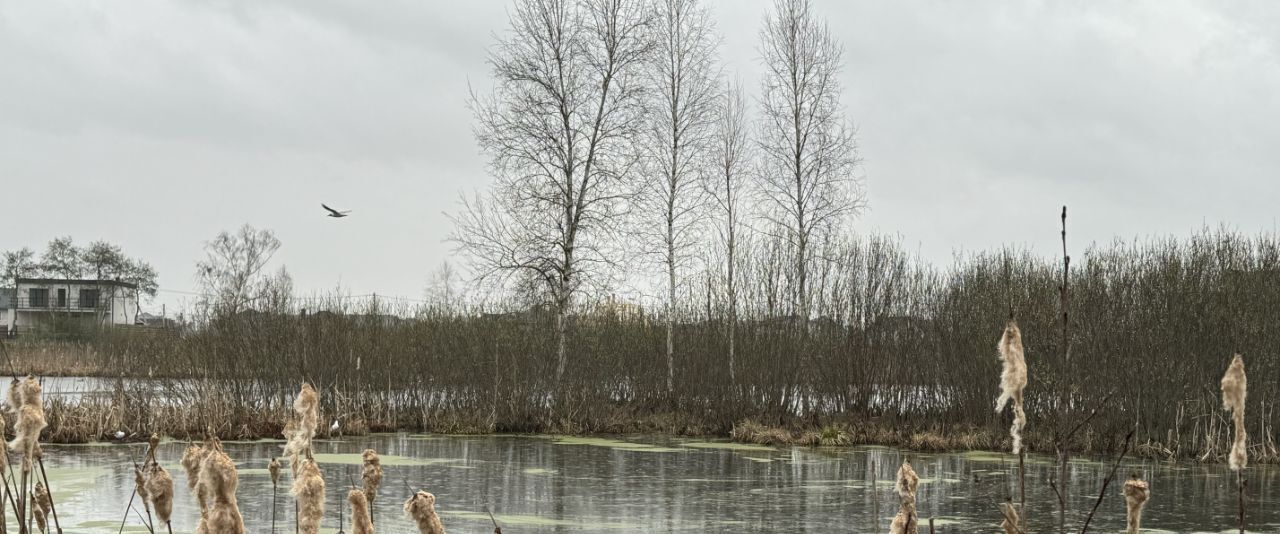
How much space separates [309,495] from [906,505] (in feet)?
4.00

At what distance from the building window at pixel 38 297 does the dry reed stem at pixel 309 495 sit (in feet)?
307

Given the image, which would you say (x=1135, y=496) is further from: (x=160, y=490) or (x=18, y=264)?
(x=18, y=264)

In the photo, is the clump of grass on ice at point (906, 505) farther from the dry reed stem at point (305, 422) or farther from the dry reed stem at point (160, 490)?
the dry reed stem at point (160, 490)

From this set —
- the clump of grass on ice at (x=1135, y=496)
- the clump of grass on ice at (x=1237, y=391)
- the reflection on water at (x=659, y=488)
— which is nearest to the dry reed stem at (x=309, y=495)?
the clump of grass on ice at (x=1135, y=496)

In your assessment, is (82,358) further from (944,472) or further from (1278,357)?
(1278,357)

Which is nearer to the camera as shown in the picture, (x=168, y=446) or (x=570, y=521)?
(x=570, y=521)

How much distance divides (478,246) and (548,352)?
15.6 feet

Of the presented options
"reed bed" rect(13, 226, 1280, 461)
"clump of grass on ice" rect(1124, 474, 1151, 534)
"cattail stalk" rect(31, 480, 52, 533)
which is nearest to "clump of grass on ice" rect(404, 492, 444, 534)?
"clump of grass on ice" rect(1124, 474, 1151, 534)

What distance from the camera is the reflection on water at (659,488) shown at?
39.9 ft

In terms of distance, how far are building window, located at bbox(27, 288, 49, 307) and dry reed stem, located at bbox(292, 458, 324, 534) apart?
93.4 meters

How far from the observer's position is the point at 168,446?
20.1 metres

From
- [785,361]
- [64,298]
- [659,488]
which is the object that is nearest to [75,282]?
[64,298]

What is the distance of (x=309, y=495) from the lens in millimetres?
2385

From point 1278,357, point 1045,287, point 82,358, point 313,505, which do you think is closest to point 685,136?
point 1045,287
